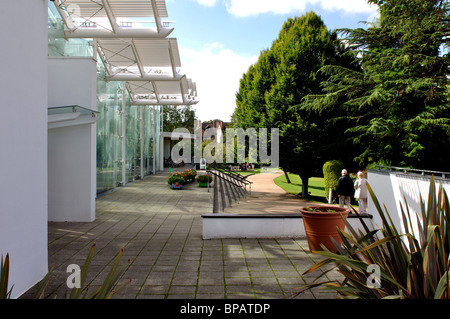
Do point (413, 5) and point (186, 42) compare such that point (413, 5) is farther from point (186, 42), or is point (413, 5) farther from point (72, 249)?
point (72, 249)

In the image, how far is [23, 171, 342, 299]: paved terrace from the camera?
4246mm

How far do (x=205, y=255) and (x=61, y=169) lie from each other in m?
5.43

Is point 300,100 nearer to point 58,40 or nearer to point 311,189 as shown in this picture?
point 311,189

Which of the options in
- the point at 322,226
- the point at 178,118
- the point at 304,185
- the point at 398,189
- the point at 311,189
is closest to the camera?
the point at 322,226

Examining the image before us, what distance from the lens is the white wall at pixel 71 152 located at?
9.07 metres

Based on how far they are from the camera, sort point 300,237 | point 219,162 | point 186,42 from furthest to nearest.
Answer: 1. point 219,162
2. point 186,42
3. point 300,237

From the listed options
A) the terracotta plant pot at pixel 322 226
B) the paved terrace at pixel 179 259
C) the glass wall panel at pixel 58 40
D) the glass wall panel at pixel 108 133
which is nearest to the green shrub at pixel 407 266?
the paved terrace at pixel 179 259

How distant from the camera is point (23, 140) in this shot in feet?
14.1

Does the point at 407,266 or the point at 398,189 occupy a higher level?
the point at 398,189

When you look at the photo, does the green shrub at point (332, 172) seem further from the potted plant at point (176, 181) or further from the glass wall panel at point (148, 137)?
the glass wall panel at point (148, 137)

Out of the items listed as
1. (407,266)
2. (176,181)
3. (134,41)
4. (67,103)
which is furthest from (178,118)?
(407,266)

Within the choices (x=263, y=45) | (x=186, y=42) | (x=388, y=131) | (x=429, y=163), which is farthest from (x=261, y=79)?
(x=429, y=163)

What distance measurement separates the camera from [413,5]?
41.2 ft

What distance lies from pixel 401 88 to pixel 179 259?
39.2ft
